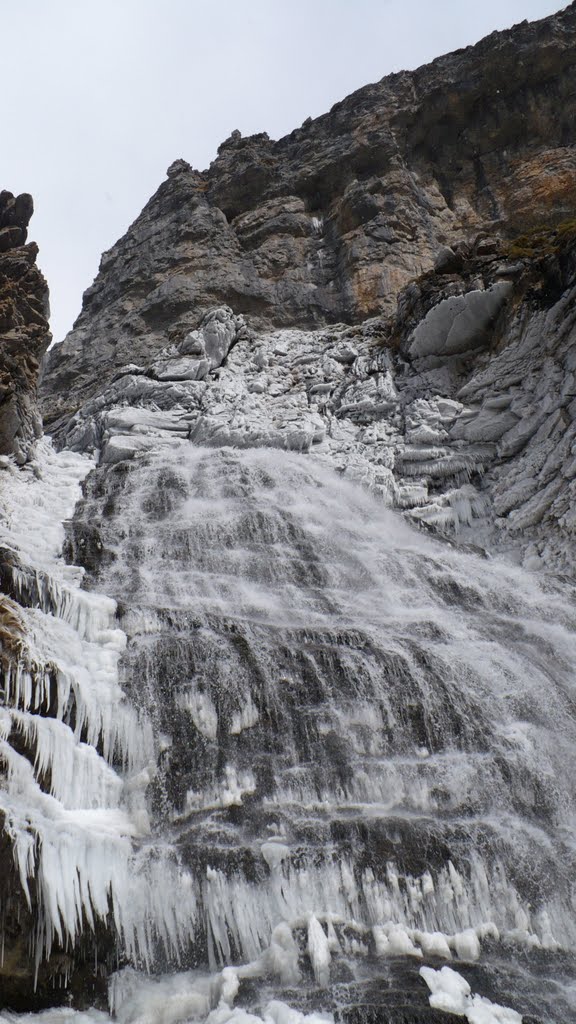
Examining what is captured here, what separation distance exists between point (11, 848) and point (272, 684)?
3902 mm

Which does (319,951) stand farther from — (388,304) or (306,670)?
(388,304)

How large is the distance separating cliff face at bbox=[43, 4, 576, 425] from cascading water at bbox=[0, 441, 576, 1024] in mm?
21803

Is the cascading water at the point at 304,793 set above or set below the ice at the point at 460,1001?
above

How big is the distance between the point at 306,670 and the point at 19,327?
12586mm

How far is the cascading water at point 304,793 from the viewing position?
5742mm

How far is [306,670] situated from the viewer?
9.04 metres

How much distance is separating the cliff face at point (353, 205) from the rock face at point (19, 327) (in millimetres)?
9837

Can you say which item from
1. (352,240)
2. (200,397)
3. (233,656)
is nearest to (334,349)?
(200,397)

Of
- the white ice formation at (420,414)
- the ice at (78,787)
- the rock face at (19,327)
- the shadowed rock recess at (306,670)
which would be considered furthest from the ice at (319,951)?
the rock face at (19,327)

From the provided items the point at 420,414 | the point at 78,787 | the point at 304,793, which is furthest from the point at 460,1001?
the point at 420,414

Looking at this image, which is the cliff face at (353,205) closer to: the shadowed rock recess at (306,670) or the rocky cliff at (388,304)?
the rocky cliff at (388,304)

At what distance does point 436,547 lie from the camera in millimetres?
14773

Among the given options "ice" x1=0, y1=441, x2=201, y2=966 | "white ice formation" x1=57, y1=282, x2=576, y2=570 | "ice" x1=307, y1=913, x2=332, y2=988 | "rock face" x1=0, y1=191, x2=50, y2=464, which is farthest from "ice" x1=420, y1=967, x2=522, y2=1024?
"rock face" x1=0, y1=191, x2=50, y2=464

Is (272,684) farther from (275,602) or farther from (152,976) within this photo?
(152,976)
